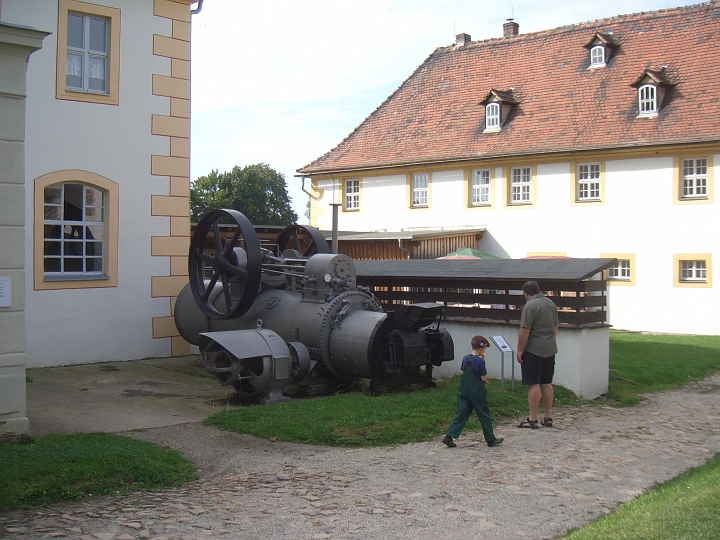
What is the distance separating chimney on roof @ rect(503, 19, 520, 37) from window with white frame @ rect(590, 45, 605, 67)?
5.85 metres

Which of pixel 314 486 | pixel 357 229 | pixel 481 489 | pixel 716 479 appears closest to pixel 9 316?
pixel 314 486

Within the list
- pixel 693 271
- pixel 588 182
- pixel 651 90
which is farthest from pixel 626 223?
pixel 651 90

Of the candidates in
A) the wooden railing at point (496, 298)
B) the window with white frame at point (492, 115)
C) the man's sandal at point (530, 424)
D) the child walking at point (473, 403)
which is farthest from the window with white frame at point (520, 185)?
the child walking at point (473, 403)

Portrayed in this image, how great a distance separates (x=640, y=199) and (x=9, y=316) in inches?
903

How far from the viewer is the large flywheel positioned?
39.3 ft

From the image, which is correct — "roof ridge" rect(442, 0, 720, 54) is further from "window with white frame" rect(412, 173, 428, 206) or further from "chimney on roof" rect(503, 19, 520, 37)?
"window with white frame" rect(412, 173, 428, 206)

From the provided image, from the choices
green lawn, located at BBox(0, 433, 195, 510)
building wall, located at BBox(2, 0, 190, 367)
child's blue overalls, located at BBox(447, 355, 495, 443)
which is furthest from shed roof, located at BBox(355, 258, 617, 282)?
green lawn, located at BBox(0, 433, 195, 510)

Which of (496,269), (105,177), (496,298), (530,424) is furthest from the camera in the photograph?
(105,177)

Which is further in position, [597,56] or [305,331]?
[597,56]

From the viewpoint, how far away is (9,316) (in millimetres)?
7887

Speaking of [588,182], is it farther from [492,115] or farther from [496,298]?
[496,298]

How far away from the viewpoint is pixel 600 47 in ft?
100

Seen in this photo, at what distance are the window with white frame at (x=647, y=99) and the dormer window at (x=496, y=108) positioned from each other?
16.2 feet

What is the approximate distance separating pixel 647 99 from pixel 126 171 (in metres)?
19.1
